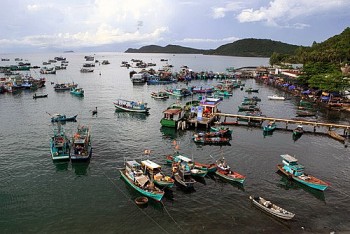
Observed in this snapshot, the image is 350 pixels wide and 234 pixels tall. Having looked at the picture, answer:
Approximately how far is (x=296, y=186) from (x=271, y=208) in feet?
31.8

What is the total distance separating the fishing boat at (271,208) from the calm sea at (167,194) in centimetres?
78

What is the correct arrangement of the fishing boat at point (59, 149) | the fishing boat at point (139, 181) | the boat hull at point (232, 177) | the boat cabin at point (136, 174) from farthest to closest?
1. the fishing boat at point (59, 149)
2. the boat hull at point (232, 177)
3. the boat cabin at point (136, 174)
4. the fishing boat at point (139, 181)

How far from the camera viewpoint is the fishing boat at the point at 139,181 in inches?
1444

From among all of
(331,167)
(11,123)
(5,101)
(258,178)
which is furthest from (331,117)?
(5,101)

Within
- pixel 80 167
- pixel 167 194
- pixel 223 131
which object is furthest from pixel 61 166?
pixel 223 131

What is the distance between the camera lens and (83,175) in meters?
44.4

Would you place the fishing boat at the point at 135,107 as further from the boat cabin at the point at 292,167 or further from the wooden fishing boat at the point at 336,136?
the boat cabin at the point at 292,167

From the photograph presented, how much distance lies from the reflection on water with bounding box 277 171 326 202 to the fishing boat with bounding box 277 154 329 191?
0.44 meters

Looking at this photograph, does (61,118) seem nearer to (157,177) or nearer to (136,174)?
(136,174)

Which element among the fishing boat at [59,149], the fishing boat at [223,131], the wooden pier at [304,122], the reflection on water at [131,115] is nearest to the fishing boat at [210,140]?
the fishing boat at [223,131]

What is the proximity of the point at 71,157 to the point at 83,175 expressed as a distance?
16.0 ft

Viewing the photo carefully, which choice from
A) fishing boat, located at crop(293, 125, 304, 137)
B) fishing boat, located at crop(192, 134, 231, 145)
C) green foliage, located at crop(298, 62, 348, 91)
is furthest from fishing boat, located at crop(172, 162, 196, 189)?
green foliage, located at crop(298, 62, 348, 91)

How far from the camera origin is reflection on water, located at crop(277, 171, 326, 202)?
128 ft

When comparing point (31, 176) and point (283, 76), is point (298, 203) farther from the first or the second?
point (283, 76)
